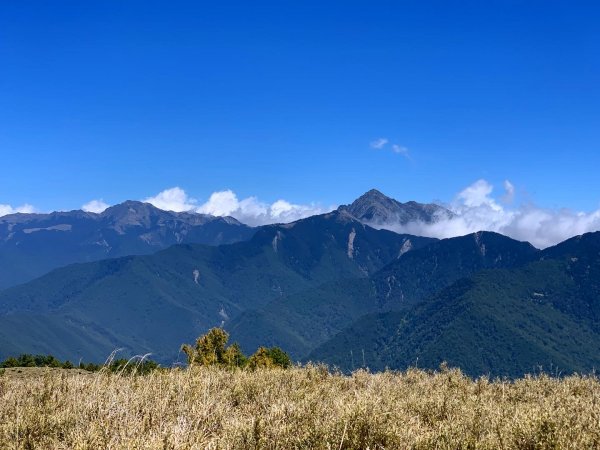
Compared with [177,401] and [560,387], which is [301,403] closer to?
[177,401]

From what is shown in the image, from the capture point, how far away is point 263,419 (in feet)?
28.0

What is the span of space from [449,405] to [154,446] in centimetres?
713

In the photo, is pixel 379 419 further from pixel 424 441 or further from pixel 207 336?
pixel 207 336

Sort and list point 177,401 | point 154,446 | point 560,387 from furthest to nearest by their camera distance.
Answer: point 560,387, point 177,401, point 154,446

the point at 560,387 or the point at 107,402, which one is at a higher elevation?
the point at 107,402

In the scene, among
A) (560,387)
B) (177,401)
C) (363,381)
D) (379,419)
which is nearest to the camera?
(379,419)

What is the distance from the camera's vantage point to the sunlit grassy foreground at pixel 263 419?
734 centimetres

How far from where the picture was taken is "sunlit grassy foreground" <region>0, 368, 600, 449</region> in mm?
7340

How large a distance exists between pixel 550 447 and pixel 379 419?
8.35ft

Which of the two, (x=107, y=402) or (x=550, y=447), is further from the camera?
(x=107, y=402)

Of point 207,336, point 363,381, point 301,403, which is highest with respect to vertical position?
point 301,403

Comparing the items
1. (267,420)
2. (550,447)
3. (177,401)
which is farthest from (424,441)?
(177,401)

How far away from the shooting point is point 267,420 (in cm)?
844

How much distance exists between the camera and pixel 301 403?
9.69 m
